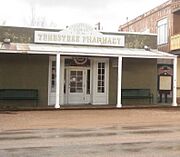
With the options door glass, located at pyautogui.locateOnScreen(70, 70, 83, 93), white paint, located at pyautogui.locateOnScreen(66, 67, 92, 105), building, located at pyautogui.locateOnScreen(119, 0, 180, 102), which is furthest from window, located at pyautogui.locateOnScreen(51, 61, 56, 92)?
building, located at pyautogui.locateOnScreen(119, 0, 180, 102)

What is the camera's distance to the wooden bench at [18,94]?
2305cm

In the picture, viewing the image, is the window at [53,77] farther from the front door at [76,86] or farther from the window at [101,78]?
the window at [101,78]

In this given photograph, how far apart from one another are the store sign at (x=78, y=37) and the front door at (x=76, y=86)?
190cm

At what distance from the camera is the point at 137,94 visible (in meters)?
25.8

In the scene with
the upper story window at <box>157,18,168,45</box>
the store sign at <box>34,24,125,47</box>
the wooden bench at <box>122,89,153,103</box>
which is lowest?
the wooden bench at <box>122,89,153,103</box>

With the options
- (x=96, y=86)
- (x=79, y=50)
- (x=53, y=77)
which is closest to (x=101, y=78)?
(x=96, y=86)

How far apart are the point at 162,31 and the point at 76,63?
8.01 metres

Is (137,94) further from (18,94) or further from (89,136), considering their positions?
(89,136)

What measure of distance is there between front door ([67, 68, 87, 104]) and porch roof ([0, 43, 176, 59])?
1.79 meters

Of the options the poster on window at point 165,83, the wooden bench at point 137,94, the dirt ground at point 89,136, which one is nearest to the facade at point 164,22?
the poster on window at point 165,83

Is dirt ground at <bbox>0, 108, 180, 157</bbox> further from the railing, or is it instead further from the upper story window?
the upper story window

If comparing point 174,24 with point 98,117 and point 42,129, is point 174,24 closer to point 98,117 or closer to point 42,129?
point 98,117

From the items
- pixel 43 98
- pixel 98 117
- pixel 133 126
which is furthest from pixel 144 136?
pixel 43 98

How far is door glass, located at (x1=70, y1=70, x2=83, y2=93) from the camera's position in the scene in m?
25.6
